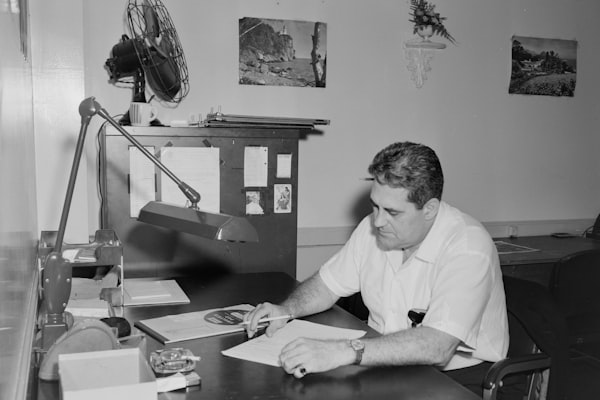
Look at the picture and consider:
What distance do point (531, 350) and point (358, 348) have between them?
797mm

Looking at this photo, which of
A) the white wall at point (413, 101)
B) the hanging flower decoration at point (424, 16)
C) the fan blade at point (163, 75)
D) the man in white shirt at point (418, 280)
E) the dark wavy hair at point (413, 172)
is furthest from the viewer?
the hanging flower decoration at point (424, 16)

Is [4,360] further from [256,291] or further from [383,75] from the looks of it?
A: [383,75]

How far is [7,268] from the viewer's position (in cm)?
98

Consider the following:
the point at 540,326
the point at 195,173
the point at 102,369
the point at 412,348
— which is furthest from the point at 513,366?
the point at 195,173

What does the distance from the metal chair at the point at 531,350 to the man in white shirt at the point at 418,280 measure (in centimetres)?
9

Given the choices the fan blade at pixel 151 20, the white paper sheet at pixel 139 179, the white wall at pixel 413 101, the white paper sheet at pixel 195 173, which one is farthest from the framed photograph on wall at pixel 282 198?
the fan blade at pixel 151 20

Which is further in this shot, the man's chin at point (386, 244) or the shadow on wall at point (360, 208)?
the shadow on wall at point (360, 208)

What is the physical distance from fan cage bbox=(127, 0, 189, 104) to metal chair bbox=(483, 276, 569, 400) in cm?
174

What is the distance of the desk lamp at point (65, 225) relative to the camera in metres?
1.55

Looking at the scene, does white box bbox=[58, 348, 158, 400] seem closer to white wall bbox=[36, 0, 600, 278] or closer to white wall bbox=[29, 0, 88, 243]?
white wall bbox=[29, 0, 88, 243]

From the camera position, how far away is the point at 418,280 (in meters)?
2.06

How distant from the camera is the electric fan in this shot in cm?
277

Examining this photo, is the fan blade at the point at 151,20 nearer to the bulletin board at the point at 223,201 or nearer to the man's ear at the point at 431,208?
the bulletin board at the point at 223,201

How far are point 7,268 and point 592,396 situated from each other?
121 inches
